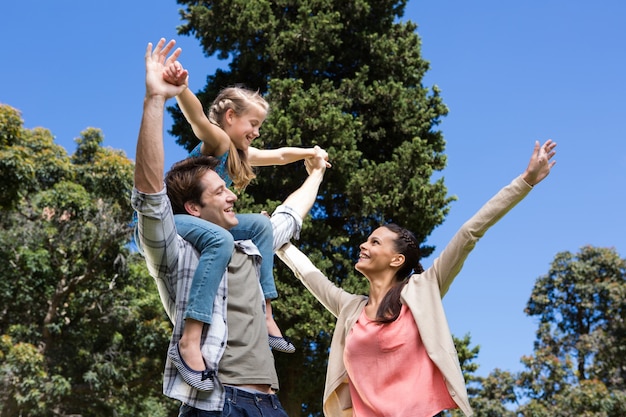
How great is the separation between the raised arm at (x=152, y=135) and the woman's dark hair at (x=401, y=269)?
1.61 m

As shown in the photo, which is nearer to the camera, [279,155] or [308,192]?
[308,192]

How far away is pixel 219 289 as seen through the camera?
6.13ft

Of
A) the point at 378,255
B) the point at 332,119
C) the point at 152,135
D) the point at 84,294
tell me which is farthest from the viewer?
the point at 84,294

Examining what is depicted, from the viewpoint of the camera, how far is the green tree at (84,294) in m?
14.3

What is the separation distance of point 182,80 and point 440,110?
12115 mm

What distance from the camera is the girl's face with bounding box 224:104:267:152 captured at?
2.55m

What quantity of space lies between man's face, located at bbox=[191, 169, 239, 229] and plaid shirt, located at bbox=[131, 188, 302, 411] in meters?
0.15

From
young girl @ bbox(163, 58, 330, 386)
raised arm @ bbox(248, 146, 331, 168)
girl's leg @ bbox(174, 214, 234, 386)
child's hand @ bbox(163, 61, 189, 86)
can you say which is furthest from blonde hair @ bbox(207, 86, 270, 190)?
child's hand @ bbox(163, 61, 189, 86)

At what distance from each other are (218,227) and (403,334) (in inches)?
51.4

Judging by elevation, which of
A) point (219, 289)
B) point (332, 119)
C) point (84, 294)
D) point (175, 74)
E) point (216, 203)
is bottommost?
point (219, 289)

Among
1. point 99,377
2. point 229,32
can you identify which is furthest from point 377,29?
point 99,377

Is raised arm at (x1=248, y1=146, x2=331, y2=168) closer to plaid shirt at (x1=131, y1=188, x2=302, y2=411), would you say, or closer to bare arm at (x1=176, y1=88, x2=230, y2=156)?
bare arm at (x1=176, y1=88, x2=230, y2=156)

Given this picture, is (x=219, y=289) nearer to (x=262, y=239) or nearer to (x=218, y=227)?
(x=218, y=227)

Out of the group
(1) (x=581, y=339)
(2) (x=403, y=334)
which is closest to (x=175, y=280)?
(2) (x=403, y=334)
